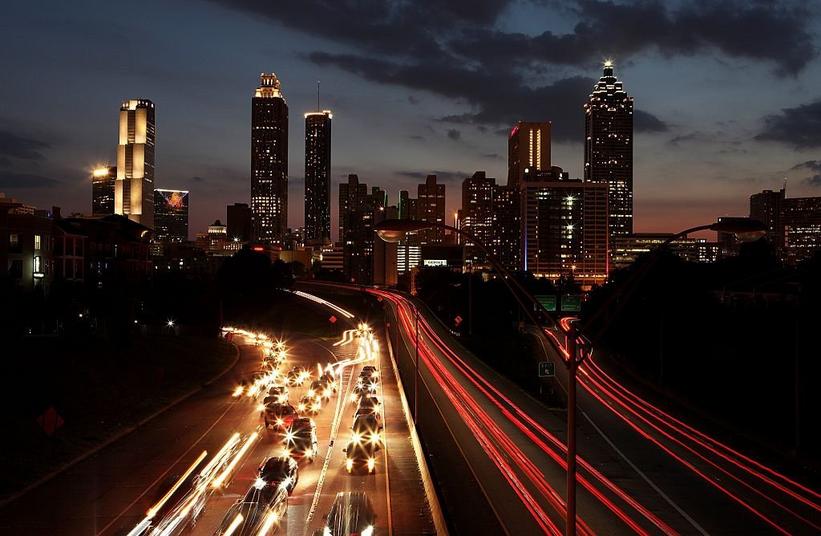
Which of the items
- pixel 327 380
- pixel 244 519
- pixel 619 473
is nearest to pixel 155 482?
pixel 244 519

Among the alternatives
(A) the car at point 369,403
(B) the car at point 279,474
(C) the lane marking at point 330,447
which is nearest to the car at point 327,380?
(C) the lane marking at point 330,447

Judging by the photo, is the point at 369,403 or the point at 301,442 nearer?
the point at 301,442

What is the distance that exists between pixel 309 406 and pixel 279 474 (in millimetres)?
17132

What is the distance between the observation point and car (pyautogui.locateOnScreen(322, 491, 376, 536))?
62.5 feet

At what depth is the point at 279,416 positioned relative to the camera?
3641 cm

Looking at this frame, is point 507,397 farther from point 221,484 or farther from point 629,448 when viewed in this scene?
point 221,484

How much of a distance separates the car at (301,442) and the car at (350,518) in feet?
30.7

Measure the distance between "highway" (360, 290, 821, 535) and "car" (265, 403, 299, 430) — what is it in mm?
8036

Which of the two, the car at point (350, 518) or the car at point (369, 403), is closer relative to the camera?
the car at point (350, 518)

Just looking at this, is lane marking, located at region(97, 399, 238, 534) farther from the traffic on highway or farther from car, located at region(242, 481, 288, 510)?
car, located at region(242, 481, 288, 510)

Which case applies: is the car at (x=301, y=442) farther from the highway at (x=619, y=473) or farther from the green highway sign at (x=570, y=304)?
the green highway sign at (x=570, y=304)

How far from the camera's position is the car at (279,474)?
79.8 feet

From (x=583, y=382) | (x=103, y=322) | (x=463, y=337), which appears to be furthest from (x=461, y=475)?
(x=463, y=337)

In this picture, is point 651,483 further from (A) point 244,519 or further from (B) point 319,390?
(B) point 319,390
